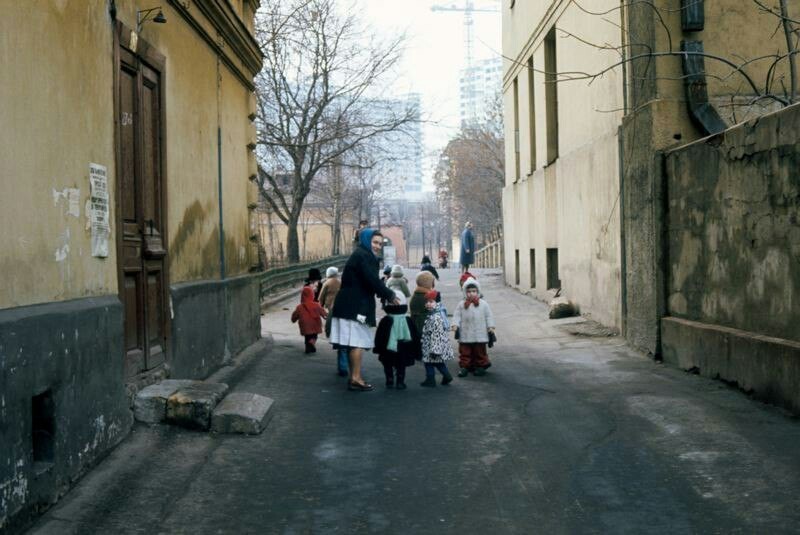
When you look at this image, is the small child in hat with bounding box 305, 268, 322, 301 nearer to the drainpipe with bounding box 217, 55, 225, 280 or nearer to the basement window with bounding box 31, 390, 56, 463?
the drainpipe with bounding box 217, 55, 225, 280

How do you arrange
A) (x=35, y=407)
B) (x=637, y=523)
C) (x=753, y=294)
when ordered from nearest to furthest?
(x=637, y=523) < (x=35, y=407) < (x=753, y=294)

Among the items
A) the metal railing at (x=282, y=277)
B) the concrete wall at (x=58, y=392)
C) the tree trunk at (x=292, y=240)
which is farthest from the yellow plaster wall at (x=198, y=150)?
the tree trunk at (x=292, y=240)

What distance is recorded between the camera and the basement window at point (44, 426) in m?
5.97

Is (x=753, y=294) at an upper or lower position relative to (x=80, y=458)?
upper

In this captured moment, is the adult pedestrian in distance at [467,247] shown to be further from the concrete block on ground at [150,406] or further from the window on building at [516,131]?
the concrete block on ground at [150,406]

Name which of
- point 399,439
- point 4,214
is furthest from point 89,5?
point 399,439

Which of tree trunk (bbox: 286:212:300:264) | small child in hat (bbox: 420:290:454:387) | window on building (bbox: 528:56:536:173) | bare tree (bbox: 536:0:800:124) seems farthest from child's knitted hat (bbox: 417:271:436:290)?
tree trunk (bbox: 286:212:300:264)

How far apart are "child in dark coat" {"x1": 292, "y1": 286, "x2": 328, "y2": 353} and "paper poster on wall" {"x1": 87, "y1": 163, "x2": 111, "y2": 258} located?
21.6 ft

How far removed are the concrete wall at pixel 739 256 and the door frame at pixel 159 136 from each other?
551 centimetres

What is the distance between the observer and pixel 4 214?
5.55 m

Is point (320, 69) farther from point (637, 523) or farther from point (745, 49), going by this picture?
point (637, 523)

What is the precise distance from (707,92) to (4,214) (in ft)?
31.6

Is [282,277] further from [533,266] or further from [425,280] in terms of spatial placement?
[425,280]

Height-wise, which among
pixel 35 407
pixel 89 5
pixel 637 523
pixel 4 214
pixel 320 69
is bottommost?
pixel 637 523
